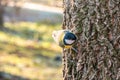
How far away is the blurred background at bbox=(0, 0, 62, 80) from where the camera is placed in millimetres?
9967

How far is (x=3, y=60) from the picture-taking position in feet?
35.1

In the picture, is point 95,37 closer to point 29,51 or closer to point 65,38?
point 65,38

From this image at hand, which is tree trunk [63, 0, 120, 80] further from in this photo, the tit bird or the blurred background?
the blurred background

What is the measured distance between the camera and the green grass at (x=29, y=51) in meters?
10.0

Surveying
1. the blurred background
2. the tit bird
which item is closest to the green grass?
the blurred background

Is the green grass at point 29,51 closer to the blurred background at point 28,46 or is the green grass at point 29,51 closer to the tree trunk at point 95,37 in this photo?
the blurred background at point 28,46

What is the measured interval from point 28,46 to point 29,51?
1.65 ft

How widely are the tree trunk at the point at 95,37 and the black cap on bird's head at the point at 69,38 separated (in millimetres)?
169

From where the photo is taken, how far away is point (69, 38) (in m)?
2.80

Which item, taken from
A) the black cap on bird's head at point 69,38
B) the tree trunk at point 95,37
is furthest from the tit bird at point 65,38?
the tree trunk at point 95,37

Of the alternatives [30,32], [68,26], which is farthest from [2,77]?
[68,26]

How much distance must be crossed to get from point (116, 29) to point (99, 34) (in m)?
0.11

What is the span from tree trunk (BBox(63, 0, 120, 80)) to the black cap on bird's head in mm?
169

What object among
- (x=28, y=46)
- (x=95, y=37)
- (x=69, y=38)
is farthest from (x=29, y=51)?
(x=69, y=38)
